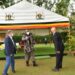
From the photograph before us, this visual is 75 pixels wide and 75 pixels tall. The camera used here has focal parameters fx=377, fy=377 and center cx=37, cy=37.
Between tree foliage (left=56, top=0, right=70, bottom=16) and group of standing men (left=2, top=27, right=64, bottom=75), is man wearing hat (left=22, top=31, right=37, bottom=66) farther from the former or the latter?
tree foliage (left=56, top=0, right=70, bottom=16)

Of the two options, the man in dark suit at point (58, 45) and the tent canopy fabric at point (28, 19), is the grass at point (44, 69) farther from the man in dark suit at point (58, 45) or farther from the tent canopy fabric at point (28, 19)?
the tent canopy fabric at point (28, 19)

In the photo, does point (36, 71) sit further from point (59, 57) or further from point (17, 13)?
point (17, 13)

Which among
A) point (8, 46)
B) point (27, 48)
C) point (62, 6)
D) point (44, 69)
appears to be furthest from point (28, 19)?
point (62, 6)

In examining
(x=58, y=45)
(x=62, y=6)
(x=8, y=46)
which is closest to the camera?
(x=8, y=46)

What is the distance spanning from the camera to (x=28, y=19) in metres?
21.3

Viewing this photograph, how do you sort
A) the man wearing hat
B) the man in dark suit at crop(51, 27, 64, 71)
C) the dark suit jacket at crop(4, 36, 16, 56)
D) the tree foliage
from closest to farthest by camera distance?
the dark suit jacket at crop(4, 36, 16, 56) < the man in dark suit at crop(51, 27, 64, 71) < the man wearing hat < the tree foliage

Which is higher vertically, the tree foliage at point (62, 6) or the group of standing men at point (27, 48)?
the group of standing men at point (27, 48)

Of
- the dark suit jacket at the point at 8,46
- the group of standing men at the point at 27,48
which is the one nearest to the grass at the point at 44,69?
the group of standing men at the point at 27,48

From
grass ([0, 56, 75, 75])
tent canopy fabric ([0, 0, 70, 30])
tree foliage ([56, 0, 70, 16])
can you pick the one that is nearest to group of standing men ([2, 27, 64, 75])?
grass ([0, 56, 75, 75])

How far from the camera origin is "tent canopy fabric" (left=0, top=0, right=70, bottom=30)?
69.9 feet

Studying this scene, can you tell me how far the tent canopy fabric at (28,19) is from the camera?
21.3m

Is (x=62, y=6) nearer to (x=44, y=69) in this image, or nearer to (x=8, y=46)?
(x=44, y=69)

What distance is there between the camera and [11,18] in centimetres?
2134

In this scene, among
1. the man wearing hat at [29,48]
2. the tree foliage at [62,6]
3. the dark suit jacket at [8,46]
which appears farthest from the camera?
the tree foliage at [62,6]
